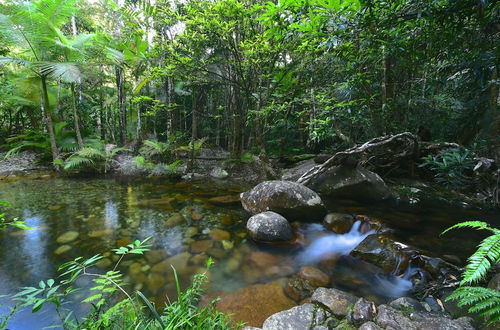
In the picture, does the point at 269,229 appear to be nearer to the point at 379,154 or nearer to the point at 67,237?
the point at 67,237

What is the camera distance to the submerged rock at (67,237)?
139 inches

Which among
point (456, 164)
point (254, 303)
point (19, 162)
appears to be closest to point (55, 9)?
point (19, 162)

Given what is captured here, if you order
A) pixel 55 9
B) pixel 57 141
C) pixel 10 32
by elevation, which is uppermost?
pixel 55 9

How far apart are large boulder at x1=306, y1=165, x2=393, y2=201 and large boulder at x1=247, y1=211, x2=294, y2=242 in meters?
1.93

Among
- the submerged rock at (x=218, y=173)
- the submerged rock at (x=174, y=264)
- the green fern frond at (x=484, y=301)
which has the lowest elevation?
the submerged rock at (x=174, y=264)

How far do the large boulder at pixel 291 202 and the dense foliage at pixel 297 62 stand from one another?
4.27 feet

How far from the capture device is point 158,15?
5.79 metres

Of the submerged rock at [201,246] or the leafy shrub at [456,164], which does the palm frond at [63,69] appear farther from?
the leafy shrub at [456,164]

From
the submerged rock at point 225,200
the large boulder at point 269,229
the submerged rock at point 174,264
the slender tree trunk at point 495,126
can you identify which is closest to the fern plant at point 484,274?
the large boulder at point 269,229

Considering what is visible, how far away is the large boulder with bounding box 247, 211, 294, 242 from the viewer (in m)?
3.56

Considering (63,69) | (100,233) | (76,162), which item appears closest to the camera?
(100,233)

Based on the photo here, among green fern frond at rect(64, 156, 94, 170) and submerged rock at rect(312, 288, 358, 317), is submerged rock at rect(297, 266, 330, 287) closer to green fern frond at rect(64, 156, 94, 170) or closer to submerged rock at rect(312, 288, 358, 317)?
submerged rock at rect(312, 288, 358, 317)

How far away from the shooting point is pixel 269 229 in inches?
141

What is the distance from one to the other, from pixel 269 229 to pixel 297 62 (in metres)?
4.79
